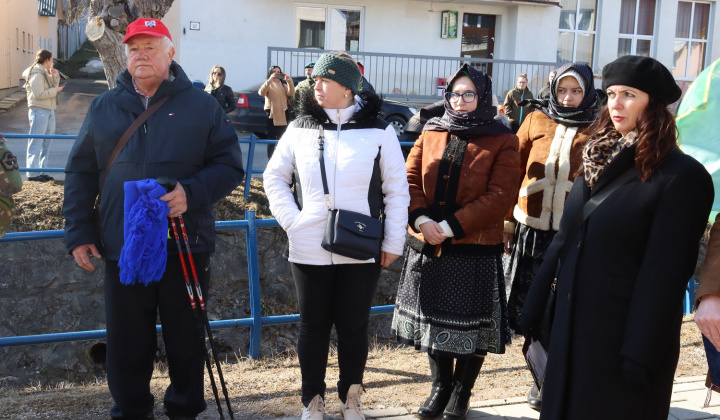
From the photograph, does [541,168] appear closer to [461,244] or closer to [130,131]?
[461,244]

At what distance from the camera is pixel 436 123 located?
3963mm

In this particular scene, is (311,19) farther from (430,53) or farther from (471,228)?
(471,228)

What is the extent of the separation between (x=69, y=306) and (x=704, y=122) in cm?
764

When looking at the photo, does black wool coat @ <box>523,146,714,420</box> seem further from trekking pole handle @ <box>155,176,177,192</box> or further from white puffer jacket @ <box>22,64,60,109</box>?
white puffer jacket @ <box>22,64,60,109</box>

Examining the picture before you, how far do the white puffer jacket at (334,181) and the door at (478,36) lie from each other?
1757 centimetres

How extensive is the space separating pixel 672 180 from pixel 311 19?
1768cm

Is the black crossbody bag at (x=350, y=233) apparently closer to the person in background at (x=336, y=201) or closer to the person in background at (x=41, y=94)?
the person in background at (x=336, y=201)

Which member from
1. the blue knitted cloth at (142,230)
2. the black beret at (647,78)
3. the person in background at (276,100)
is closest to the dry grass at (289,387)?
the blue knitted cloth at (142,230)

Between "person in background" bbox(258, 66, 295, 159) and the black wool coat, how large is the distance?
808 centimetres

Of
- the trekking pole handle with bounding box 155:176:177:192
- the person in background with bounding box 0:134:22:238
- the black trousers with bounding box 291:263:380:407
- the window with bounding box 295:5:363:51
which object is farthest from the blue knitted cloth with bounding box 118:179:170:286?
the window with bounding box 295:5:363:51

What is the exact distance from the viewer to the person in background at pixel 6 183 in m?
3.07

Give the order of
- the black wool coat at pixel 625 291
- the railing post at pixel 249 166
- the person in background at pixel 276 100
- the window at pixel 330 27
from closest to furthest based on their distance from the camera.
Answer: the black wool coat at pixel 625 291, the railing post at pixel 249 166, the person in background at pixel 276 100, the window at pixel 330 27

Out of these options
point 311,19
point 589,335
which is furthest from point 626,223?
point 311,19

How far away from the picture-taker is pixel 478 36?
68.2 ft
